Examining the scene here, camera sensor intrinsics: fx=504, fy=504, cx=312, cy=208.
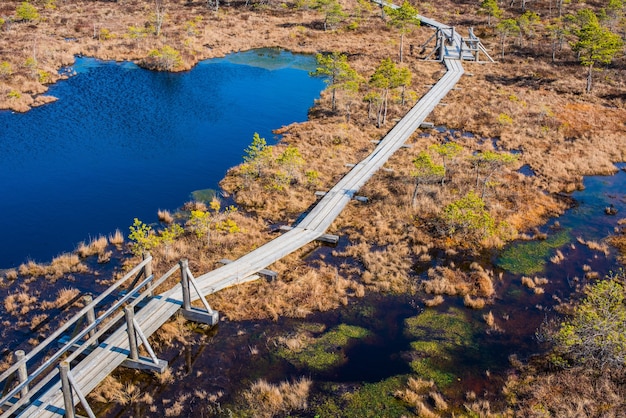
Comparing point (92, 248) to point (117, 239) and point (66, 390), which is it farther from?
point (66, 390)

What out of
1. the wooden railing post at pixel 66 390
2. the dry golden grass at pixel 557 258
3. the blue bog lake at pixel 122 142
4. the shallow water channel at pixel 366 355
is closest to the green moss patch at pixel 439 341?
the shallow water channel at pixel 366 355

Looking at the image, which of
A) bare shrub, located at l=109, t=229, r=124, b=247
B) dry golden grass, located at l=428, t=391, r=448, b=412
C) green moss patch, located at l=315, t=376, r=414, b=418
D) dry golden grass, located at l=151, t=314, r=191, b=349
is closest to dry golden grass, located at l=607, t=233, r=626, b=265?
dry golden grass, located at l=428, t=391, r=448, b=412

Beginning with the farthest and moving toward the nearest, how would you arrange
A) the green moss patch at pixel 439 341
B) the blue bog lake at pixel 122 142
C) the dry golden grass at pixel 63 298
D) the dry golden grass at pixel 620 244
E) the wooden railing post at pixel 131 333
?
1. the blue bog lake at pixel 122 142
2. the dry golden grass at pixel 620 244
3. the dry golden grass at pixel 63 298
4. the green moss patch at pixel 439 341
5. the wooden railing post at pixel 131 333

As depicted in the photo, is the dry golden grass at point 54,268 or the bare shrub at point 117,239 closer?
the dry golden grass at point 54,268

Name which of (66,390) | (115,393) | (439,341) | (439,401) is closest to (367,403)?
(439,401)

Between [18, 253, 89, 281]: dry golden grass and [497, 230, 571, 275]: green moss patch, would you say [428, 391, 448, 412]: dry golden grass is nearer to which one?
[497, 230, 571, 275]: green moss patch

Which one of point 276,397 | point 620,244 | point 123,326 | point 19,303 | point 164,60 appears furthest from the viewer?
point 164,60

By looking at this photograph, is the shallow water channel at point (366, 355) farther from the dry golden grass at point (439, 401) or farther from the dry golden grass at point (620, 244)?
the dry golden grass at point (620, 244)

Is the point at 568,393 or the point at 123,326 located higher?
the point at 123,326
